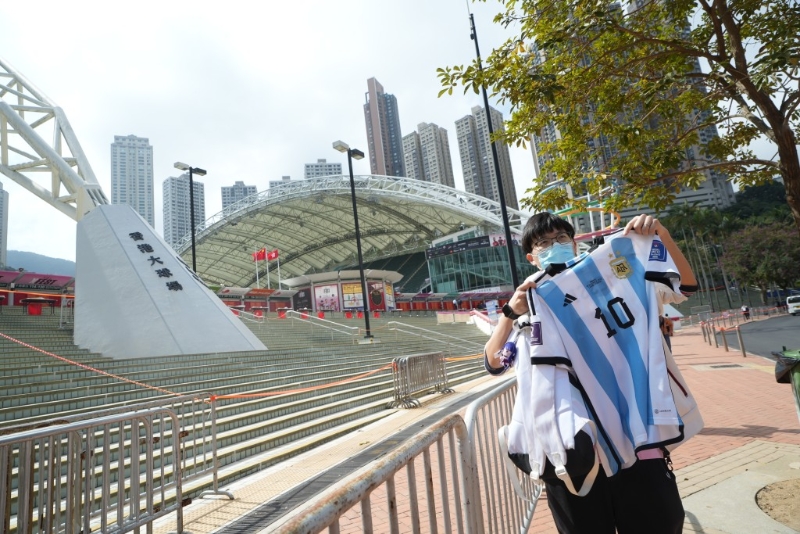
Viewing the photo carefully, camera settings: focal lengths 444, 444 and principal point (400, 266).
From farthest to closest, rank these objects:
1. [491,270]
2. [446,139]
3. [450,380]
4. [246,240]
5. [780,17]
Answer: [446,139] < [246,240] < [491,270] < [450,380] < [780,17]

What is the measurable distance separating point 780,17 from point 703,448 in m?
4.42

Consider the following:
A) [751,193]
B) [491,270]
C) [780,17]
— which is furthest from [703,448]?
[751,193]

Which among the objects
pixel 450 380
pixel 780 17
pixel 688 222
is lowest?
pixel 450 380

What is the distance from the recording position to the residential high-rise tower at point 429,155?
3344 inches

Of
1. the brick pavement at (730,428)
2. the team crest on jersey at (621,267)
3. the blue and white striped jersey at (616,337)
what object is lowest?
the brick pavement at (730,428)

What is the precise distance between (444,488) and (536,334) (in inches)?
33.3

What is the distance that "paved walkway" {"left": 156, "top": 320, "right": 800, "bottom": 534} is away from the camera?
3031mm

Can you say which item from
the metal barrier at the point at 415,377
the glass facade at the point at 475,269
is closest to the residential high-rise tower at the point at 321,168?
the glass facade at the point at 475,269

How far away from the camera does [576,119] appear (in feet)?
16.0

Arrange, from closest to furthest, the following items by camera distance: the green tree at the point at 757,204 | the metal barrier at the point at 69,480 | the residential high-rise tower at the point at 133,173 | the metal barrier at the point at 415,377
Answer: the metal barrier at the point at 69,480 → the metal barrier at the point at 415,377 → the green tree at the point at 757,204 → the residential high-rise tower at the point at 133,173

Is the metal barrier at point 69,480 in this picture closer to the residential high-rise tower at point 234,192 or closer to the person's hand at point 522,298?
the person's hand at point 522,298

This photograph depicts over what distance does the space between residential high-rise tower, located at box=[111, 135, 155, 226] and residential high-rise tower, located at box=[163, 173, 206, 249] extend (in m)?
6.91

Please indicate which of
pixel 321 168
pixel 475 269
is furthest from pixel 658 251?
Answer: pixel 321 168

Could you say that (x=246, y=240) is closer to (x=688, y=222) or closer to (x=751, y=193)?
(x=688, y=222)
